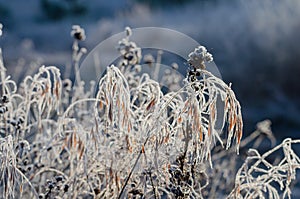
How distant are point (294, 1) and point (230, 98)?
16.5 feet

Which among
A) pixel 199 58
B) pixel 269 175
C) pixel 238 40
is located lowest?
pixel 269 175

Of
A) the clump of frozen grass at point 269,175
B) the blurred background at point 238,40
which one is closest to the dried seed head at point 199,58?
the clump of frozen grass at point 269,175

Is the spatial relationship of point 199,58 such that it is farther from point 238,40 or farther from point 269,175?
point 238,40

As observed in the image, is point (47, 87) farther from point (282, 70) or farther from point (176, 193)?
point (282, 70)

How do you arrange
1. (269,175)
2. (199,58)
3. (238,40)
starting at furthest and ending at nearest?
(238,40)
(269,175)
(199,58)

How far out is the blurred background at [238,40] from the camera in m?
5.83

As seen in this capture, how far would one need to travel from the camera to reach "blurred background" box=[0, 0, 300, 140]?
5.83 metres

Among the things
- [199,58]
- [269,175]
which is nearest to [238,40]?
[269,175]

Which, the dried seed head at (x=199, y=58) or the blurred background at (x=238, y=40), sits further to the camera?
the blurred background at (x=238, y=40)

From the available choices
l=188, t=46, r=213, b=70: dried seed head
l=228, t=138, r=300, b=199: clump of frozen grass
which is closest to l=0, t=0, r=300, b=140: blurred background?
l=228, t=138, r=300, b=199: clump of frozen grass

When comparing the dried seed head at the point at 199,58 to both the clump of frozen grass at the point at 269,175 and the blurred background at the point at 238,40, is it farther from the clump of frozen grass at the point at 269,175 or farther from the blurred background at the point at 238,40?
the blurred background at the point at 238,40

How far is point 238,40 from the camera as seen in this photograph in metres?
6.21

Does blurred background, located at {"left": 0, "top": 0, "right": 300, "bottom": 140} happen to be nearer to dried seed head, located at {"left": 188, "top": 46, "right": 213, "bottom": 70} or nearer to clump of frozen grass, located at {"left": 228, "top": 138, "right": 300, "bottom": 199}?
clump of frozen grass, located at {"left": 228, "top": 138, "right": 300, "bottom": 199}

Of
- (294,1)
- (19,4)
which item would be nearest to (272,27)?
(294,1)
